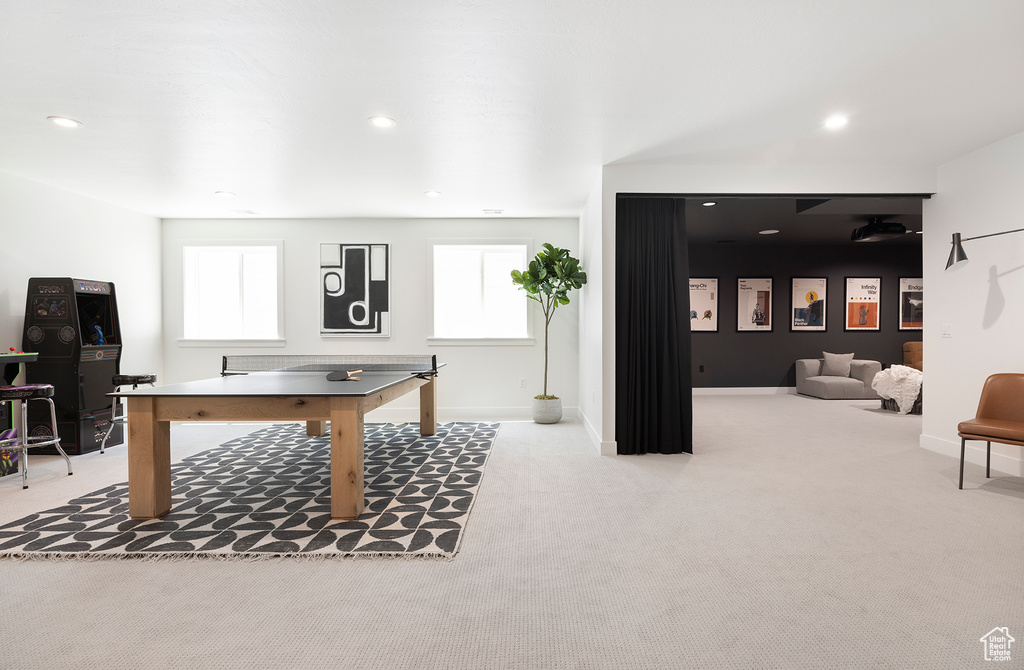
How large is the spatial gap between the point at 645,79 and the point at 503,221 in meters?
3.77

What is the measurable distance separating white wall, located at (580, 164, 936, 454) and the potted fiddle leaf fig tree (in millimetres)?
1058

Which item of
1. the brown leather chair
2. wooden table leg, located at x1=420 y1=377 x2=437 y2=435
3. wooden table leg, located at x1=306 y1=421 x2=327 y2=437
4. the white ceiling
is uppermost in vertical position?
the white ceiling

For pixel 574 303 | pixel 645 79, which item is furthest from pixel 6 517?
pixel 574 303

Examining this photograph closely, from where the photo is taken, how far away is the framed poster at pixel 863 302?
29.0ft

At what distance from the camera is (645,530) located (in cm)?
281

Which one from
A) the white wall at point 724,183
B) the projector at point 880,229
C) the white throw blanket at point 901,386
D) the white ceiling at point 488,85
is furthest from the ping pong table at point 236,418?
the projector at point 880,229

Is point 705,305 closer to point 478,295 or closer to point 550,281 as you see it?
point 550,281

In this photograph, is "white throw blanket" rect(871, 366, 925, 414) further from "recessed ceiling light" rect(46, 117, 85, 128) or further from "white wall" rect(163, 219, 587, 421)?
"recessed ceiling light" rect(46, 117, 85, 128)

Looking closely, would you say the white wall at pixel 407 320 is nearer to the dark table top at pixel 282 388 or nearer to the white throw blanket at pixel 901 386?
the dark table top at pixel 282 388

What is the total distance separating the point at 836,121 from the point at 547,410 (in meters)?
3.82

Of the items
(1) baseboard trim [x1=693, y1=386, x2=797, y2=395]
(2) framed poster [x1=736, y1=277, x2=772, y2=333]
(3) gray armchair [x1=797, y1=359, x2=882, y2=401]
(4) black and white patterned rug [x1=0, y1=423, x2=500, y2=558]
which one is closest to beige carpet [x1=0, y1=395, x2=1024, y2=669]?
(4) black and white patterned rug [x1=0, y1=423, x2=500, y2=558]

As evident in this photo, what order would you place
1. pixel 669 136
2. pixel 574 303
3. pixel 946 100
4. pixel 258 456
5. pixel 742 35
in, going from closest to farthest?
pixel 742 35, pixel 946 100, pixel 669 136, pixel 258 456, pixel 574 303

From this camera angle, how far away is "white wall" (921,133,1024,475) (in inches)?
152

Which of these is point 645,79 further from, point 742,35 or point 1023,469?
point 1023,469
